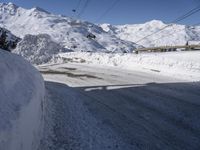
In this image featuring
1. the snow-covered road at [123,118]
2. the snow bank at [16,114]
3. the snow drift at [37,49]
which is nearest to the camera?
the snow bank at [16,114]

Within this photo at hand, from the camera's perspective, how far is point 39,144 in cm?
518

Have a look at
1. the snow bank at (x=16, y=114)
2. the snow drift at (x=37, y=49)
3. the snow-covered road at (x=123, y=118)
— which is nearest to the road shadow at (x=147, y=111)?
the snow-covered road at (x=123, y=118)

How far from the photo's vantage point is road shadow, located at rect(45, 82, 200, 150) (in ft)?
19.0

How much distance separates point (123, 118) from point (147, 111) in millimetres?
924

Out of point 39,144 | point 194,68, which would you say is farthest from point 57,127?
point 194,68

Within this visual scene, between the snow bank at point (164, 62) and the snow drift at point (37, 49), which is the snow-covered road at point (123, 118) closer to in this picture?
the snow bank at point (164, 62)

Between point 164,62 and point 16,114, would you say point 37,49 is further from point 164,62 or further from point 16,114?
point 16,114

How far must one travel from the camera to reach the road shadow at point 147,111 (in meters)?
5.78

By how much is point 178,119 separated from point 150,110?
999 millimetres

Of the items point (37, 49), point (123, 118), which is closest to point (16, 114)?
point (123, 118)

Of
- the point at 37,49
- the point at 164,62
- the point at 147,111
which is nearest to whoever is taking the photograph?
the point at 147,111

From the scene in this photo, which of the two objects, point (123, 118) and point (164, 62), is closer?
point (123, 118)

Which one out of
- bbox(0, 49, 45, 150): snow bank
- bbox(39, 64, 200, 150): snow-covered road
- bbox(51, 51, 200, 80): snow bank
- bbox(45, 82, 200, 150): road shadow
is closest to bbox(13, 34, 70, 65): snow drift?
bbox(51, 51, 200, 80): snow bank

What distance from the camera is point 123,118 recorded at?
23.6 feet
